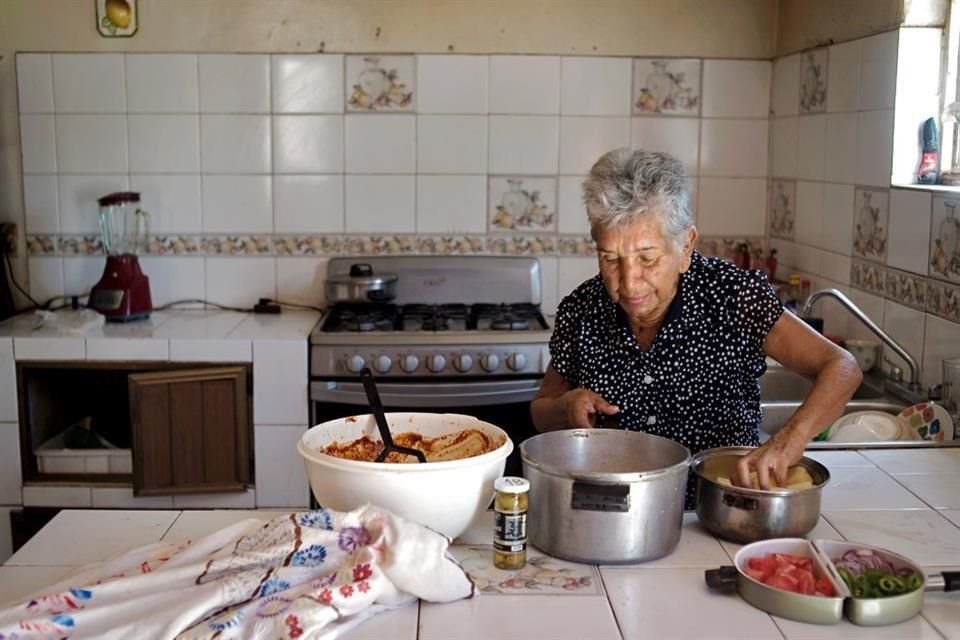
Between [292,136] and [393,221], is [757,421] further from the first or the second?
[292,136]

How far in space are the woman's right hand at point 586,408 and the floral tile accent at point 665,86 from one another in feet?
6.28

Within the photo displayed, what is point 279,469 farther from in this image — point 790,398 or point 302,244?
point 790,398

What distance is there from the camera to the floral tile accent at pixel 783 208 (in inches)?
139

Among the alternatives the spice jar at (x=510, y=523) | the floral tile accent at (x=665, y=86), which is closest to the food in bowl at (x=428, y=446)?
the spice jar at (x=510, y=523)

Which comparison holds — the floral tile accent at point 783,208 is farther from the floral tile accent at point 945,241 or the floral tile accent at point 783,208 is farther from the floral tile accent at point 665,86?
the floral tile accent at point 945,241

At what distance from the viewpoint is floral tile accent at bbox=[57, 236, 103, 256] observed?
12.0ft

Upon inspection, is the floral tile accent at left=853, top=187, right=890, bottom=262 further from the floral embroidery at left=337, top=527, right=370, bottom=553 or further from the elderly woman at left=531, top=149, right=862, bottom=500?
the floral embroidery at left=337, top=527, right=370, bottom=553

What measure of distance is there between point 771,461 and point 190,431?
6.53 ft

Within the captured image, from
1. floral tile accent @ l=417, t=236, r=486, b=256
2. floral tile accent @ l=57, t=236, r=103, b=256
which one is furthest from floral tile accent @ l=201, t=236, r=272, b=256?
floral tile accent @ l=417, t=236, r=486, b=256

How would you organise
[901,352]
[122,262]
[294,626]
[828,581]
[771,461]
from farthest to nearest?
[122,262] → [901,352] → [771,461] → [828,581] → [294,626]

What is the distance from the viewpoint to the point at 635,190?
1814 millimetres

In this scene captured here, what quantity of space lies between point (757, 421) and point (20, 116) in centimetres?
270

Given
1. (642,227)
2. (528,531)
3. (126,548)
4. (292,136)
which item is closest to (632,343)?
(642,227)

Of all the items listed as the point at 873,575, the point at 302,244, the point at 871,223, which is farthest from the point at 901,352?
the point at 302,244
